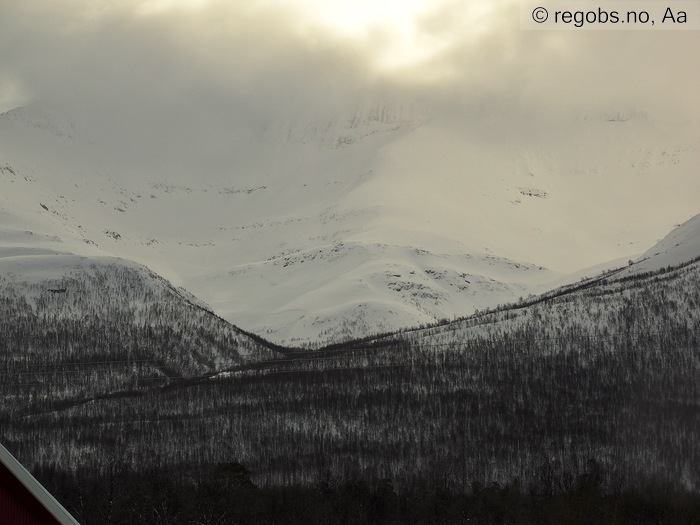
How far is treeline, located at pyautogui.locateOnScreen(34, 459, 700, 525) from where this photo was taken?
11750 centimetres

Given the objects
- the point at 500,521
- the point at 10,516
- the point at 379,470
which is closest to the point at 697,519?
the point at 500,521

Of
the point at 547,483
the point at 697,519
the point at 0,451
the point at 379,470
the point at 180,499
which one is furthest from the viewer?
the point at 379,470

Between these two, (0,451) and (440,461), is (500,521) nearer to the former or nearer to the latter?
(440,461)

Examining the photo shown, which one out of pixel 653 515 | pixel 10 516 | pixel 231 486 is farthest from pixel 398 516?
pixel 10 516

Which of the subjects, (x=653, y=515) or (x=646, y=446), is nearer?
(x=653, y=515)

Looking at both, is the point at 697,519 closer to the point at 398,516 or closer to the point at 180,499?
the point at 398,516

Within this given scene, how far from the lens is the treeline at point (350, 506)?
118 meters

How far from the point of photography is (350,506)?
129 m

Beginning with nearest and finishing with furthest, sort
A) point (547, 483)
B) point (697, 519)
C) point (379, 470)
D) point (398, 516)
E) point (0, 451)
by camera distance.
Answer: point (0, 451), point (697, 519), point (398, 516), point (547, 483), point (379, 470)

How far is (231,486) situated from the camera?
126312 mm

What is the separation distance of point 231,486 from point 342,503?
37.2 feet

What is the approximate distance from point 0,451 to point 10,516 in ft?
5.38

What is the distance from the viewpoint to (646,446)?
198625 millimetres

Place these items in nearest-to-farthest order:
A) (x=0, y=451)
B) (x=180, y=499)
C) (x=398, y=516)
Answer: (x=0, y=451) < (x=180, y=499) < (x=398, y=516)
